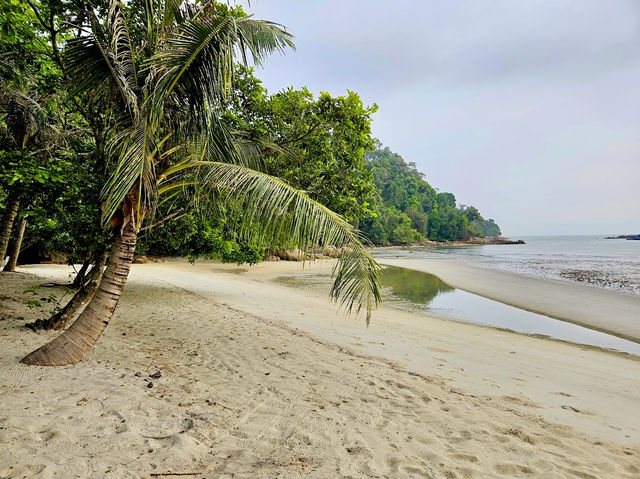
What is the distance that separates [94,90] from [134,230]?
219 centimetres

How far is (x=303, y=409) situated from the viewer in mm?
3703

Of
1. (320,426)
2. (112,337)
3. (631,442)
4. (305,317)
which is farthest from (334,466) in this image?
(305,317)

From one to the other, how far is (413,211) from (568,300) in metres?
88.6

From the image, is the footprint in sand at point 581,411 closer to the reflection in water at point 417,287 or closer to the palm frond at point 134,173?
the palm frond at point 134,173

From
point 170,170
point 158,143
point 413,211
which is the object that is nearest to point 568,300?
point 170,170

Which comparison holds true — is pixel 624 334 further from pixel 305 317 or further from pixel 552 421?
pixel 305 317

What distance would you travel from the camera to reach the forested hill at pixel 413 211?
84.8 m

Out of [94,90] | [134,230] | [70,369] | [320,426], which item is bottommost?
[320,426]

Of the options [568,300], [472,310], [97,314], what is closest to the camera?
[97,314]

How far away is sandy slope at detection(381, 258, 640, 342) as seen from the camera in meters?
10.8

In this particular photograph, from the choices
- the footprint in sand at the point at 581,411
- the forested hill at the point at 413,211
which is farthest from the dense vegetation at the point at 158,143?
the forested hill at the point at 413,211

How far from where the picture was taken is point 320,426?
11.1 feet

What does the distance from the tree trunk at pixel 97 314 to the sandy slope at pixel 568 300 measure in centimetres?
1197

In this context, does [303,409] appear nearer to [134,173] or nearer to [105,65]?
[134,173]
